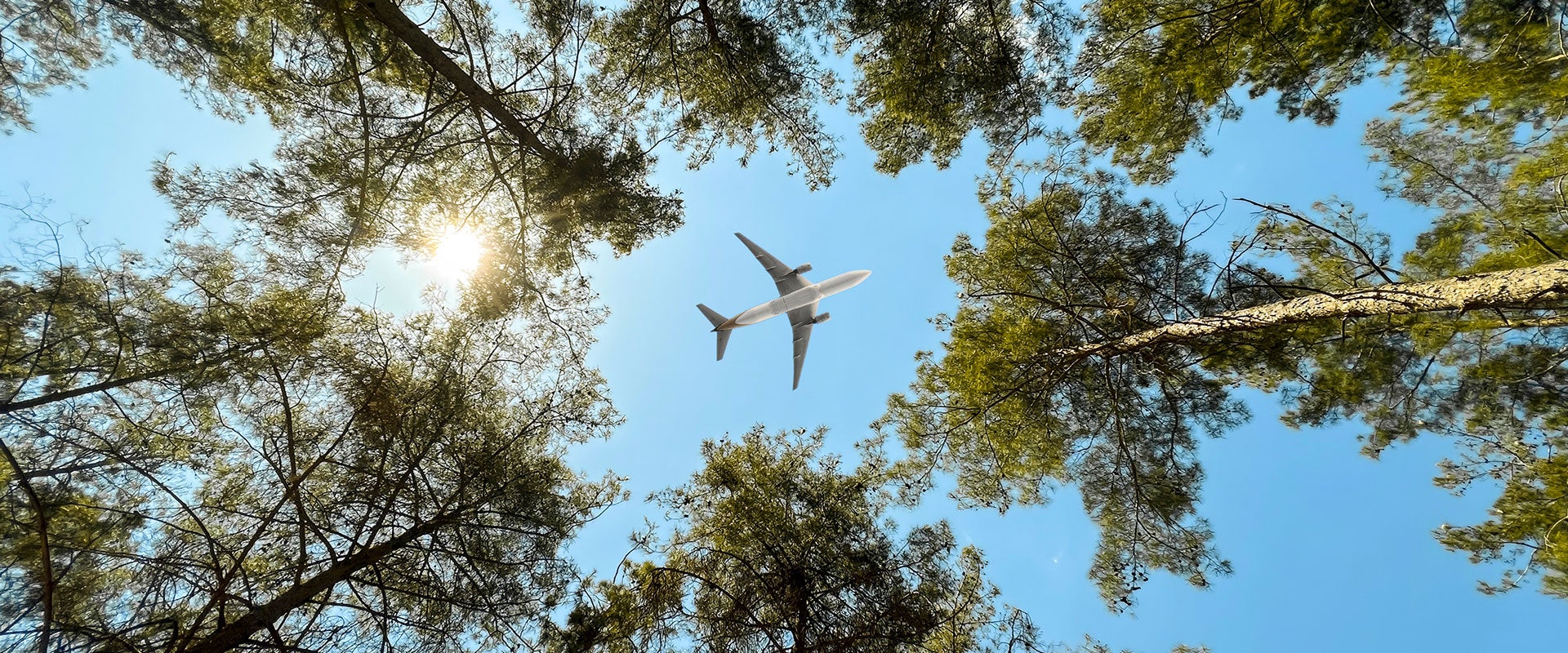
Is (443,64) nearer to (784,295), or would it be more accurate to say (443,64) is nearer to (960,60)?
(960,60)

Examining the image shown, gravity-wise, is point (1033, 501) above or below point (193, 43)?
below

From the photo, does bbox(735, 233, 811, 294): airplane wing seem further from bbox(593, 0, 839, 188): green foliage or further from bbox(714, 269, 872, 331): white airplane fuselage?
bbox(593, 0, 839, 188): green foliage

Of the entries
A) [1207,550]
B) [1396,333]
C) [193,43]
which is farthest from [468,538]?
[1396,333]

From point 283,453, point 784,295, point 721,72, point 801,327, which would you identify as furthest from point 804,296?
point 283,453

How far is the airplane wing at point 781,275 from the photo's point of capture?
12.1 metres

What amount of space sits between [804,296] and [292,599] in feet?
31.2

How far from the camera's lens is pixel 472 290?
25.5ft

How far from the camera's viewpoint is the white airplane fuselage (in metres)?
12.3

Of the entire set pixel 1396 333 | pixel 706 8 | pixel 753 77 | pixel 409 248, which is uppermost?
pixel 753 77

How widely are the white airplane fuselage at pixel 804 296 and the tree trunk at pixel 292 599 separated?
7131mm

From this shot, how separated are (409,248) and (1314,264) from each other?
38.9 feet

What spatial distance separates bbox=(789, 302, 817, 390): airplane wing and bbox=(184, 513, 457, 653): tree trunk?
811cm

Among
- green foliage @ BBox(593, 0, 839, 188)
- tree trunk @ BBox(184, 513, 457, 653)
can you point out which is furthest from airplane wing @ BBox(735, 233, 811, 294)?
tree trunk @ BBox(184, 513, 457, 653)

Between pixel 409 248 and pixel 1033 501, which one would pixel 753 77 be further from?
pixel 1033 501
